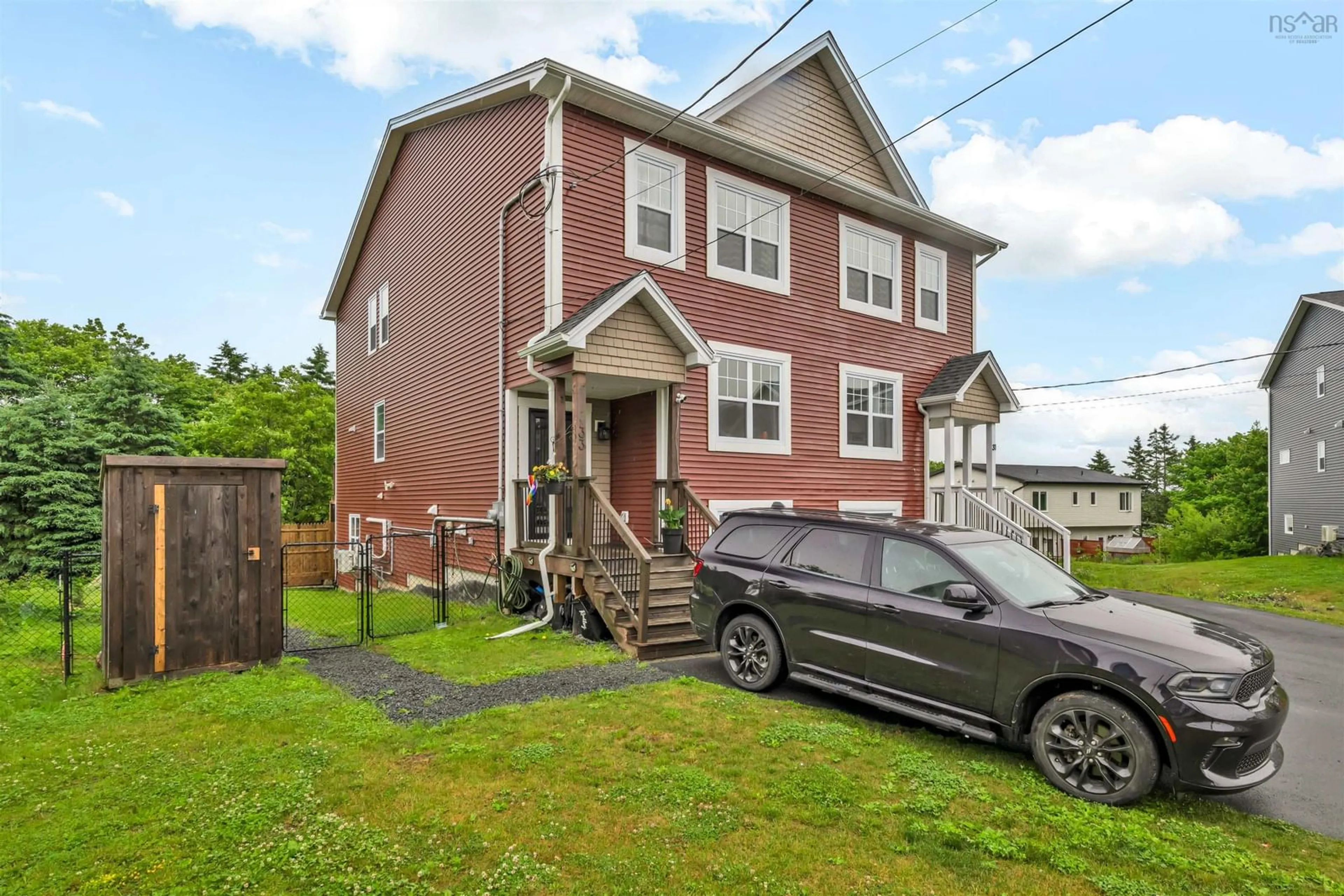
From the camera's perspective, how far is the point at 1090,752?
13.4 feet

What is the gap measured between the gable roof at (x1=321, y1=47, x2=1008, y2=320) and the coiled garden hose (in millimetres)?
5984

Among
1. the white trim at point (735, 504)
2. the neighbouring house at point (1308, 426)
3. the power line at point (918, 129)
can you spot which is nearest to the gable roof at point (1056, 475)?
the neighbouring house at point (1308, 426)

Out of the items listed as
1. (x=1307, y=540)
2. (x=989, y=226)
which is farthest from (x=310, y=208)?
(x=1307, y=540)

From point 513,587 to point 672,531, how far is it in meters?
2.60

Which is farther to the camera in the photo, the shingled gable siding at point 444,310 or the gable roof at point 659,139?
the shingled gable siding at point 444,310

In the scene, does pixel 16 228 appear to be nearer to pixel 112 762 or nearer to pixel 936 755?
pixel 112 762

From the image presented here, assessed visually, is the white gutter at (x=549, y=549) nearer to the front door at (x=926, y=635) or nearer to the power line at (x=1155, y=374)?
the front door at (x=926, y=635)

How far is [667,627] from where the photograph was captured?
312 inches

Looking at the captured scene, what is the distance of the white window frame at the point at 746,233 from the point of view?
37.2 ft

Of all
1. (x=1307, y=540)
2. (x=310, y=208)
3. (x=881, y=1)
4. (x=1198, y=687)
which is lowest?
(x=1307, y=540)

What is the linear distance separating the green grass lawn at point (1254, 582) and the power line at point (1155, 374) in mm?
4910

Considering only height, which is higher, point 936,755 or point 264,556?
point 264,556

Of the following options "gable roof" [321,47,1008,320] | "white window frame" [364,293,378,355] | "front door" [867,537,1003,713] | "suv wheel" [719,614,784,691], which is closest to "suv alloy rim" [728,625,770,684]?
"suv wheel" [719,614,784,691]

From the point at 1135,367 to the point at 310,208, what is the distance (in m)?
23.8
